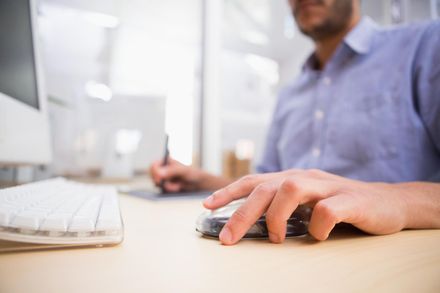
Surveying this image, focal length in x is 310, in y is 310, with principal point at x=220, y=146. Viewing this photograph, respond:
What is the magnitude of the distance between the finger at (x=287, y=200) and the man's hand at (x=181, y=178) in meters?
0.58

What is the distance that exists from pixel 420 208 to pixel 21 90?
83cm

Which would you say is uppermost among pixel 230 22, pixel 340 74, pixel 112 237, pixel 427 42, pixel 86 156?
pixel 230 22

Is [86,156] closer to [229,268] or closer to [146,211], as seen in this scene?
[146,211]

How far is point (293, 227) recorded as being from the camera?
373mm

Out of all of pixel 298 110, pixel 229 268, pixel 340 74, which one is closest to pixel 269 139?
pixel 298 110

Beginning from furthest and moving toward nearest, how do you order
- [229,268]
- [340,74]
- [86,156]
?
[86,156], [340,74], [229,268]

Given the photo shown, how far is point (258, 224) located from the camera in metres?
0.37

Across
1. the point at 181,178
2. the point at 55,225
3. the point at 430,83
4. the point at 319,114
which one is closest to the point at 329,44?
the point at 319,114

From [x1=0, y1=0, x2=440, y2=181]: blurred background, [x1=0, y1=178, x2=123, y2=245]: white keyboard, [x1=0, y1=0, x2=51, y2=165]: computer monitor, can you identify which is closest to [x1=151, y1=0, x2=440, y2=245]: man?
[x1=0, y1=178, x2=123, y2=245]: white keyboard

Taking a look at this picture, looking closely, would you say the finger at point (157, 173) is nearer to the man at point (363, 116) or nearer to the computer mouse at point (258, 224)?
the man at point (363, 116)

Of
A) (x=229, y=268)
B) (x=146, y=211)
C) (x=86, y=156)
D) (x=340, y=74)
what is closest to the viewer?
(x=229, y=268)

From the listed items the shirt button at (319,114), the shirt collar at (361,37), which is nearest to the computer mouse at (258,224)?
the shirt button at (319,114)

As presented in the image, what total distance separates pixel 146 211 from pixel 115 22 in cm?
115

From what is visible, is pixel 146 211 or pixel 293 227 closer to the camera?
pixel 293 227
